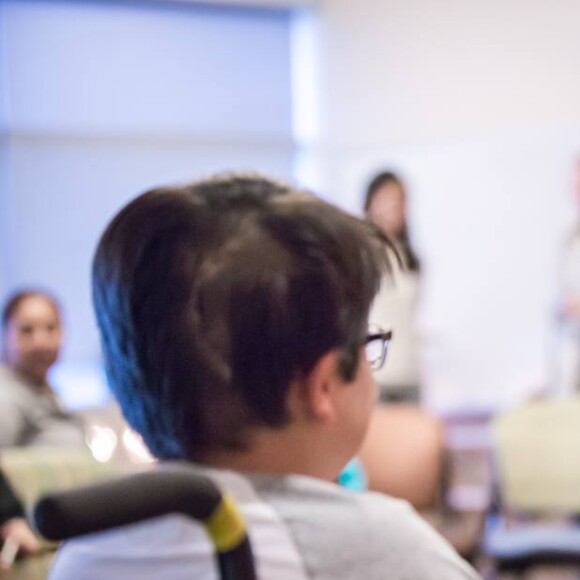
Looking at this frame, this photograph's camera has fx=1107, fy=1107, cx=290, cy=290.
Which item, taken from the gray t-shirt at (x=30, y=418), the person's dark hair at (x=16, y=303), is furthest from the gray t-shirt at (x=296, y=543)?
the person's dark hair at (x=16, y=303)

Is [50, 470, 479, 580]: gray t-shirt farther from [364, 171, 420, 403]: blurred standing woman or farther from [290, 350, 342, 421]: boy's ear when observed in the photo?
[364, 171, 420, 403]: blurred standing woman

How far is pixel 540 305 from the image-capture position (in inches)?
201

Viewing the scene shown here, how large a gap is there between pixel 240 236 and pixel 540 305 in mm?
4506

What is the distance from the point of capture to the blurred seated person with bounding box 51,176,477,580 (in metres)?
0.73

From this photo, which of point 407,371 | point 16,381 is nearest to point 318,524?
point 16,381

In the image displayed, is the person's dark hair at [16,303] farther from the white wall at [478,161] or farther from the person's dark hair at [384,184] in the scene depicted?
the person's dark hair at [384,184]

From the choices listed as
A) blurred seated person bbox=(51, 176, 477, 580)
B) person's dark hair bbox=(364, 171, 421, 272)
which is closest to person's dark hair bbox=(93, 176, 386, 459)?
blurred seated person bbox=(51, 176, 477, 580)

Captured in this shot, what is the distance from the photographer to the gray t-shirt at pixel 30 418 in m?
3.71

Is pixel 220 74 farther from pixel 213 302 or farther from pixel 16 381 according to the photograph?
pixel 213 302

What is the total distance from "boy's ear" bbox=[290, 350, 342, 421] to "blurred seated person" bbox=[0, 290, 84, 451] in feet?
10.2

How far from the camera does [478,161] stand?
5.22m

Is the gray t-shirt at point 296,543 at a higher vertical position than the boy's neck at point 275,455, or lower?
lower

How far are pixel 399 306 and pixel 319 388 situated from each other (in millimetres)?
4120

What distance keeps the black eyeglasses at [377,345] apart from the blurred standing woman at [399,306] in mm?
3819
